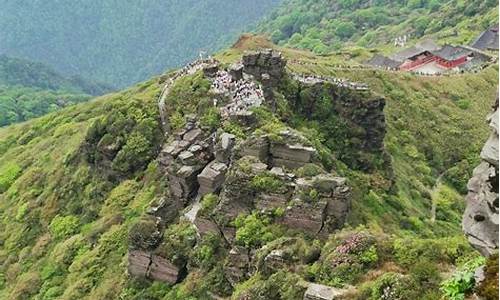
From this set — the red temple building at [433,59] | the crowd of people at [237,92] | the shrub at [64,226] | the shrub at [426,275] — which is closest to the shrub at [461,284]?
the shrub at [426,275]

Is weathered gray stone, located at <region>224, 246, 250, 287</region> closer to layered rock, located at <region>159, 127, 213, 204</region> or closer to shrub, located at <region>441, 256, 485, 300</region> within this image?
layered rock, located at <region>159, 127, 213, 204</region>

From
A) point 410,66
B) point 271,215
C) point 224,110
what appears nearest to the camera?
point 271,215

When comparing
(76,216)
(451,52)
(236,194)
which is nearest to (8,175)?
(76,216)

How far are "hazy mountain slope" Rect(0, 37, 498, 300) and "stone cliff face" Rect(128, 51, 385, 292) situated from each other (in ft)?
3.46

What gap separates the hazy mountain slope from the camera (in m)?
35.1

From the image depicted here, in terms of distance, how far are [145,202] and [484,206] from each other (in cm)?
3769

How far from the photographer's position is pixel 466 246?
3172 centimetres

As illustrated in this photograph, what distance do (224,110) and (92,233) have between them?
1439cm

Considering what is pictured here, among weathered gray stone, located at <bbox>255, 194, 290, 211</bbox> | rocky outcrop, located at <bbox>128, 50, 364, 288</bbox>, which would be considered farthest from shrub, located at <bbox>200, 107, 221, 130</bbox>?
weathered gray stone, located at <bbox>255, 194, 290, 211</bbox>

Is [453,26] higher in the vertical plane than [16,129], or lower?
lower

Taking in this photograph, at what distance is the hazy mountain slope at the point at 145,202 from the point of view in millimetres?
35094

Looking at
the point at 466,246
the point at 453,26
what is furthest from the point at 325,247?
the point at 453,26

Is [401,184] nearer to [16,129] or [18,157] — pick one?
[18,157]

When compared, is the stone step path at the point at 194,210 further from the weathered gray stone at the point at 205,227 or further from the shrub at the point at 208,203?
the weathered gray stone at the point at 205,227
